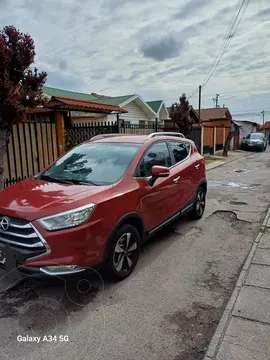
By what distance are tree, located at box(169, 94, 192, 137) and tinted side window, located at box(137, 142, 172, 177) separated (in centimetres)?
1230

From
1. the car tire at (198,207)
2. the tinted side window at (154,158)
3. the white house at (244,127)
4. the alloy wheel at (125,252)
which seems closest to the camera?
the alloy wheel at (125,252)

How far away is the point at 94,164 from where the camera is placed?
141 inches

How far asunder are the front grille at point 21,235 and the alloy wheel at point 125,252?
888 mm

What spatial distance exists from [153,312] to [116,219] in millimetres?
984

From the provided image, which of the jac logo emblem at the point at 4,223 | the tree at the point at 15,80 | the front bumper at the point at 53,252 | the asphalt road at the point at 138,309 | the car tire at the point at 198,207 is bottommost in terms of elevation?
the asphalt road at the point at 138,309

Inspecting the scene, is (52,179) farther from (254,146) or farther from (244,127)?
(244,127)

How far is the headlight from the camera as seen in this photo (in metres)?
2.46

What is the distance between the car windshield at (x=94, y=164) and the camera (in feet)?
10.7

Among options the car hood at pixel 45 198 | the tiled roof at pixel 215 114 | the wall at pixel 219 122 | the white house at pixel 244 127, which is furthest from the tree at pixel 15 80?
the tiled roof at pixel 215 114

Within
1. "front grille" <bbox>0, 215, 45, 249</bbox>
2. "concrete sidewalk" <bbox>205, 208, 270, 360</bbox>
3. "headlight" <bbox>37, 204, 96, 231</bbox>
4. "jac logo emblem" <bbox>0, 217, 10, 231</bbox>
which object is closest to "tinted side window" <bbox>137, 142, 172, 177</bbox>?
"headlight" <bbox>37, 204, 96, 231</bbox>

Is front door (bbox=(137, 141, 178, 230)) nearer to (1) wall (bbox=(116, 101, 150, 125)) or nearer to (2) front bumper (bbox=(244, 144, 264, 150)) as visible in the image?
(1) wall (bbox=(116, 101, 150, 125))

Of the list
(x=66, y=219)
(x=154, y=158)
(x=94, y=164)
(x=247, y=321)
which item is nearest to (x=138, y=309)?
(x=247, y=321)

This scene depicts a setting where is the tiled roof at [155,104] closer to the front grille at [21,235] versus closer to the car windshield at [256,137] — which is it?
the car windshield at [256,137]

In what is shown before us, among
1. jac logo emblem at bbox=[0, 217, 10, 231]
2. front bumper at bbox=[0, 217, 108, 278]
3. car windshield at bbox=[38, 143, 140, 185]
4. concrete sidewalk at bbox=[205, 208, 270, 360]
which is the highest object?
Result: car windshield at bbox=[38, 143, 140, 185]
